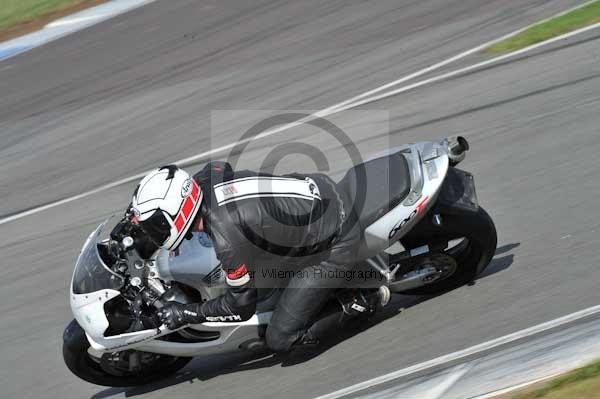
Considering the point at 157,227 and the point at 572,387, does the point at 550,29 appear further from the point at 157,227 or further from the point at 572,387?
the point at 157,227

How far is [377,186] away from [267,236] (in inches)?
37.6

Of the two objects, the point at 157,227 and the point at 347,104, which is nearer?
the point at 157,227

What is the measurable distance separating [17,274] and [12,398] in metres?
1.93

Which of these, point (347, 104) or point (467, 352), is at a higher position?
point (347, 104)

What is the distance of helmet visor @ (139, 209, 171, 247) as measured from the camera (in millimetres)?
4879

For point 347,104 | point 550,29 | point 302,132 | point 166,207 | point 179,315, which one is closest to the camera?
point 166,207

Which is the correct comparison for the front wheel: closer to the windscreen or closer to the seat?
the windscreen

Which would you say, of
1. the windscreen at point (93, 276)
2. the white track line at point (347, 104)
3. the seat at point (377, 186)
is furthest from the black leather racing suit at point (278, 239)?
the white track line at point (347, 104)

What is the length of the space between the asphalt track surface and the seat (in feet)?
3.09

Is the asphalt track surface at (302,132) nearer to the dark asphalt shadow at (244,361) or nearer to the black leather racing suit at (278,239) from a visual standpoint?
the dark asphalt shadow at (244,361)

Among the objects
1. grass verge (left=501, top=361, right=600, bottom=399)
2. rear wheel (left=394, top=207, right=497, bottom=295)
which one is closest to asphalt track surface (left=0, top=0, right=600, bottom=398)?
rear wheel (left=394, top=207, right=497, bottom=295)

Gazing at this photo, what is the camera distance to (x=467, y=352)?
5.53 m

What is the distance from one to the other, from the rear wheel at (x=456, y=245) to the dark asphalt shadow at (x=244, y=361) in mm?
178

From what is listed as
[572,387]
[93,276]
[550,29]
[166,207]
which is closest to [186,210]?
[166,207]
